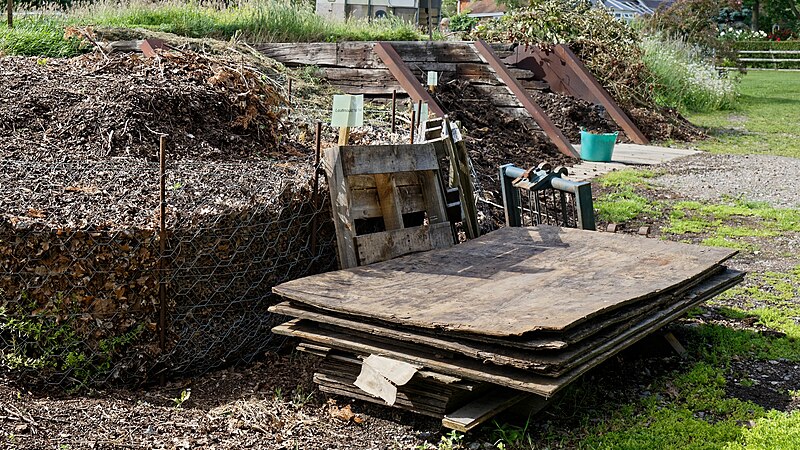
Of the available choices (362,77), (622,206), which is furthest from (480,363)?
(362,77)

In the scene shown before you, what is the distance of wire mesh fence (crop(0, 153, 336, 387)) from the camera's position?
4.26m

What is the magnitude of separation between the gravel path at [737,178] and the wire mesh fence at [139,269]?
18.3ft

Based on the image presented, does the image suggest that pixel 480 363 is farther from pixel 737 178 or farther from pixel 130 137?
pixel 737 178

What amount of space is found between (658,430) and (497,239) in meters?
1.76

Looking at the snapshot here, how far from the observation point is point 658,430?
12.7 feet

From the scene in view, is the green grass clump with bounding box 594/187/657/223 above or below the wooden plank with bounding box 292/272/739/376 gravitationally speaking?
below

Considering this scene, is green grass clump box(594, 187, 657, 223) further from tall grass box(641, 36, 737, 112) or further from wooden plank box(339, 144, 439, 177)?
tall grass box(641, 36, 737, 112)

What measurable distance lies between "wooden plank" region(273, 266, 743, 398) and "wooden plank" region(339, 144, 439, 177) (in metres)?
1.08

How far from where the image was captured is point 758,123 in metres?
16.0

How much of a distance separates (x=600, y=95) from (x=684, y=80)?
528 cm

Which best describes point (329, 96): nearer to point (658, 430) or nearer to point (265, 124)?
point (265, 124)

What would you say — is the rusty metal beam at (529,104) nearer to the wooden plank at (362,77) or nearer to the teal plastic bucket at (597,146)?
the teal plastic bucket at (597,146)

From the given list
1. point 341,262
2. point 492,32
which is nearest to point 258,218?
point 341,262

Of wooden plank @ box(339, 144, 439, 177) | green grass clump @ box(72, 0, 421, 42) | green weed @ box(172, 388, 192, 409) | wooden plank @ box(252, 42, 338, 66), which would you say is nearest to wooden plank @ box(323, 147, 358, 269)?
wooden plank @ box(339, 144, 439, 177)
